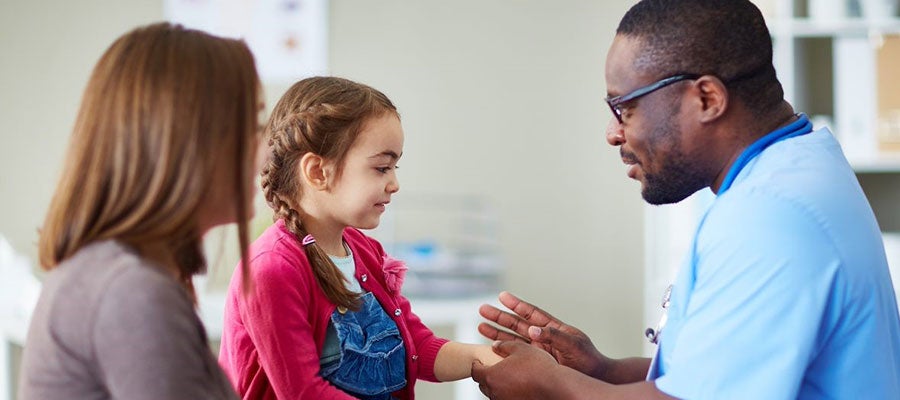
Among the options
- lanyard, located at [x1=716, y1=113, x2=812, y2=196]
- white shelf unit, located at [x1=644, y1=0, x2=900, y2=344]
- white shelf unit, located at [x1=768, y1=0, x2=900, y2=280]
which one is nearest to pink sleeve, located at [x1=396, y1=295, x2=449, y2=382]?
lanyard, located at [x1=716, y1=113, x2=812, y2=196]

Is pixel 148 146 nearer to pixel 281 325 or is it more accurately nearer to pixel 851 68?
pixel 281 325

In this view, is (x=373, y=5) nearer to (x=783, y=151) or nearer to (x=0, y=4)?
(x=0, y=4)

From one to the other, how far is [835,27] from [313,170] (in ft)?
6.39

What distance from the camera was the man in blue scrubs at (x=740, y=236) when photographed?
3.70 ft

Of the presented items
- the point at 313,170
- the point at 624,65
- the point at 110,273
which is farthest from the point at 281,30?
the point at 110,273

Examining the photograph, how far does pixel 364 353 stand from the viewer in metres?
1.44

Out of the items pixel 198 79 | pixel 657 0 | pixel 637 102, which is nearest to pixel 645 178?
pixel 637 102

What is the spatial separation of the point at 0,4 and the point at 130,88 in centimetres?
276

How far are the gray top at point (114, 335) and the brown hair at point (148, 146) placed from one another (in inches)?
1.3

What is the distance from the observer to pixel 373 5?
347 centimetres

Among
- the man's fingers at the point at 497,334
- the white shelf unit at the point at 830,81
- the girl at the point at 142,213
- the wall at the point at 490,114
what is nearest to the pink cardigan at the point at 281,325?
the man's fingers at the point at 497,334

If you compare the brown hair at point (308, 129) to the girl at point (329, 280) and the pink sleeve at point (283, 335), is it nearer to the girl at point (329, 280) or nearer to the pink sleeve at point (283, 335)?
the girl at point (329, 280)

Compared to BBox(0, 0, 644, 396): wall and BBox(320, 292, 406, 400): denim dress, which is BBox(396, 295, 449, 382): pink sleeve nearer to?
BBox(320, 292, 406, 400): denim dress

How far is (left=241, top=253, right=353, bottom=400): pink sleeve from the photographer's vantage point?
4.43 ft
